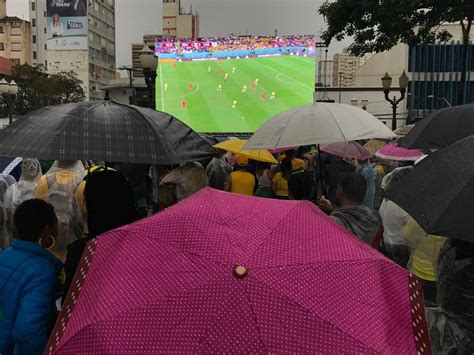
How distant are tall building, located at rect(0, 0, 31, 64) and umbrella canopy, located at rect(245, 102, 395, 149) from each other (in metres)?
100

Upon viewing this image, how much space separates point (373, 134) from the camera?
470 centimetres

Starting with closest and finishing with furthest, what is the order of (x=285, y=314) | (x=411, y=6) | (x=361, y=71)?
(x=285, y=314) < (x=411, y=6) < (x=361, y=71)

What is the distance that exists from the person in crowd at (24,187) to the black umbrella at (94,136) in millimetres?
1946

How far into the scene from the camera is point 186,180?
5527mm

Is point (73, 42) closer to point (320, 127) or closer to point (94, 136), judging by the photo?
point (320, 127)

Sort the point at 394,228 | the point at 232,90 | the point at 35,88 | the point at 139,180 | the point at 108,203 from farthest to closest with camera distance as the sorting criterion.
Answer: the point at 35,88 < the point at 232,90 < the point at 139,180 < the point at 394,228 < the point at 108,203

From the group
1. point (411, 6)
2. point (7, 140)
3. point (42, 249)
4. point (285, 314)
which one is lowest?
point (42, 249)

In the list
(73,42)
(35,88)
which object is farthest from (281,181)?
(73,42)

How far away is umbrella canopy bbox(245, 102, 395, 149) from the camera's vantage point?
4.54 metres

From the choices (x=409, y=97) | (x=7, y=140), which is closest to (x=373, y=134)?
(x=7, y=140)

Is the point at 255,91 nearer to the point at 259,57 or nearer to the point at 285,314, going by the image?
the point at 259,57

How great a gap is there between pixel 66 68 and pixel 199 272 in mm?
100636

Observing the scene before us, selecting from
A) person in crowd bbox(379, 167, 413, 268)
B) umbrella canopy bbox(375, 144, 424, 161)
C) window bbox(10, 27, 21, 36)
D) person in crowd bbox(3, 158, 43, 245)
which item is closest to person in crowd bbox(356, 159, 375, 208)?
umbrella canopy bbox(375, 144, 424, 161)

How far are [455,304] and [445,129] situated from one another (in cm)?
165
